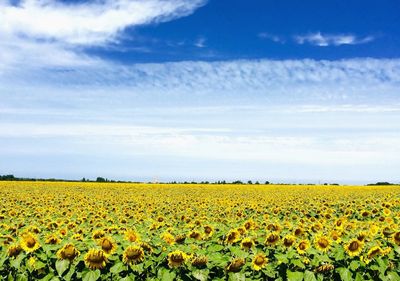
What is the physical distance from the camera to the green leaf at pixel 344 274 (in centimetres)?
593

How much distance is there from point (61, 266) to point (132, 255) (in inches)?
35.4

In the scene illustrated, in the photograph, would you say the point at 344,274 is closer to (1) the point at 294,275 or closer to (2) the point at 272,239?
(1) the point at 294,275

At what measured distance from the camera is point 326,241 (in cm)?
679

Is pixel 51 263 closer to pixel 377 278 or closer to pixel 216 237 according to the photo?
pixel 216 237

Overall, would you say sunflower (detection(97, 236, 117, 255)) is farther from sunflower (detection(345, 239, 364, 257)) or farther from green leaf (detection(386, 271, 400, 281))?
green leaf (detection(386, 271, 400, 281))

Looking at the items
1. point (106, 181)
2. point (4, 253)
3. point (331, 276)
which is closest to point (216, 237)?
point (331, 276)

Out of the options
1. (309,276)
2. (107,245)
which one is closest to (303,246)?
(309,276)

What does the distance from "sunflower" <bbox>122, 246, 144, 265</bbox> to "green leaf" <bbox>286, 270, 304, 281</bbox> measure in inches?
74.1

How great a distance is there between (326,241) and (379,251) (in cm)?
75

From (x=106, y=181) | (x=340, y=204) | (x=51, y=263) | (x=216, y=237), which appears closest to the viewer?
(x=51, y=263)

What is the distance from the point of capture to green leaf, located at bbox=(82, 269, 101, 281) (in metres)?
5.65

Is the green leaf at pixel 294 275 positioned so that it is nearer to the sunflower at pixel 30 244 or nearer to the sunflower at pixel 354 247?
the sunflower at pixel 354 247

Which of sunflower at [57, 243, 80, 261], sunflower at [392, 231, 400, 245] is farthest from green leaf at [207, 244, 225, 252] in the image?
sunflower at [392, 231, 400, 245]

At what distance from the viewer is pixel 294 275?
19.4 ft
